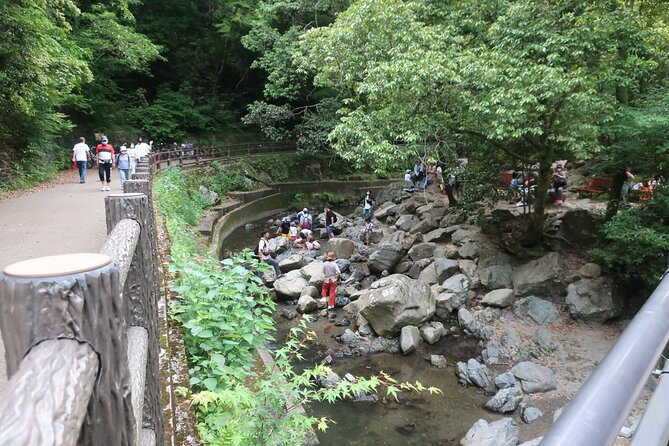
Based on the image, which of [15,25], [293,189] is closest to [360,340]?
[15,25]

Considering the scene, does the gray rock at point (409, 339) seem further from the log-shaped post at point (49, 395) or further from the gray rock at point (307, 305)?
Result: the log-shaped post at point (49, 395)

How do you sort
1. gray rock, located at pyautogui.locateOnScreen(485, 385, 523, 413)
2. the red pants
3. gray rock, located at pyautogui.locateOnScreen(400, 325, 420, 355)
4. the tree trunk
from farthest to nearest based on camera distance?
the red pants → the tree trunk → gray rock, located at pyautogui.locateOnScreen(400, 325, 420, 355) → gray rock, located at pyautogui.locateOnScreen(485, 385, 523, 413)

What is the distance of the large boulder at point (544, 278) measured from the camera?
9.91 m

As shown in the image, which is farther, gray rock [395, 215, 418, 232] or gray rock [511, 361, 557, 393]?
gray rock [395, 215, 418, 232]

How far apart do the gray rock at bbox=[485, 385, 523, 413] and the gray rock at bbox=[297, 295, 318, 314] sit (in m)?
4.40

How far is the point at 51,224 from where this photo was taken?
26.1 ft

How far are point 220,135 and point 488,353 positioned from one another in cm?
2175

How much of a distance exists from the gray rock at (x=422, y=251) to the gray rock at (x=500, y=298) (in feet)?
8.38

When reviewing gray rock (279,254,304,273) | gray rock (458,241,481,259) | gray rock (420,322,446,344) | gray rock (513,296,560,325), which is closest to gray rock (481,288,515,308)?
gray rock (513,296,560,325)

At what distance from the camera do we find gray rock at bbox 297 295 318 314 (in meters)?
10.0

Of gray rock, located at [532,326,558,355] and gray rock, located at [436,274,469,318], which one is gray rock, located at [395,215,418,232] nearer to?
gray rock, located at [436,274,469,318]

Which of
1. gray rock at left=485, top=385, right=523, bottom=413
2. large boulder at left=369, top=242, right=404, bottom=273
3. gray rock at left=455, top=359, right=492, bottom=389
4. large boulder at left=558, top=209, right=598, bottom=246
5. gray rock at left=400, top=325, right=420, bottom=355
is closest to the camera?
gray rock at left=485, top=385, right=523, bottom=413

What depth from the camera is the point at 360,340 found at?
8828 mm

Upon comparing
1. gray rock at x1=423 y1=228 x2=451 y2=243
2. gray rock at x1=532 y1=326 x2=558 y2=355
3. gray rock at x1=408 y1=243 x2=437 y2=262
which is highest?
gray rock at x1=423 y1=228 x2=451 y2=243
